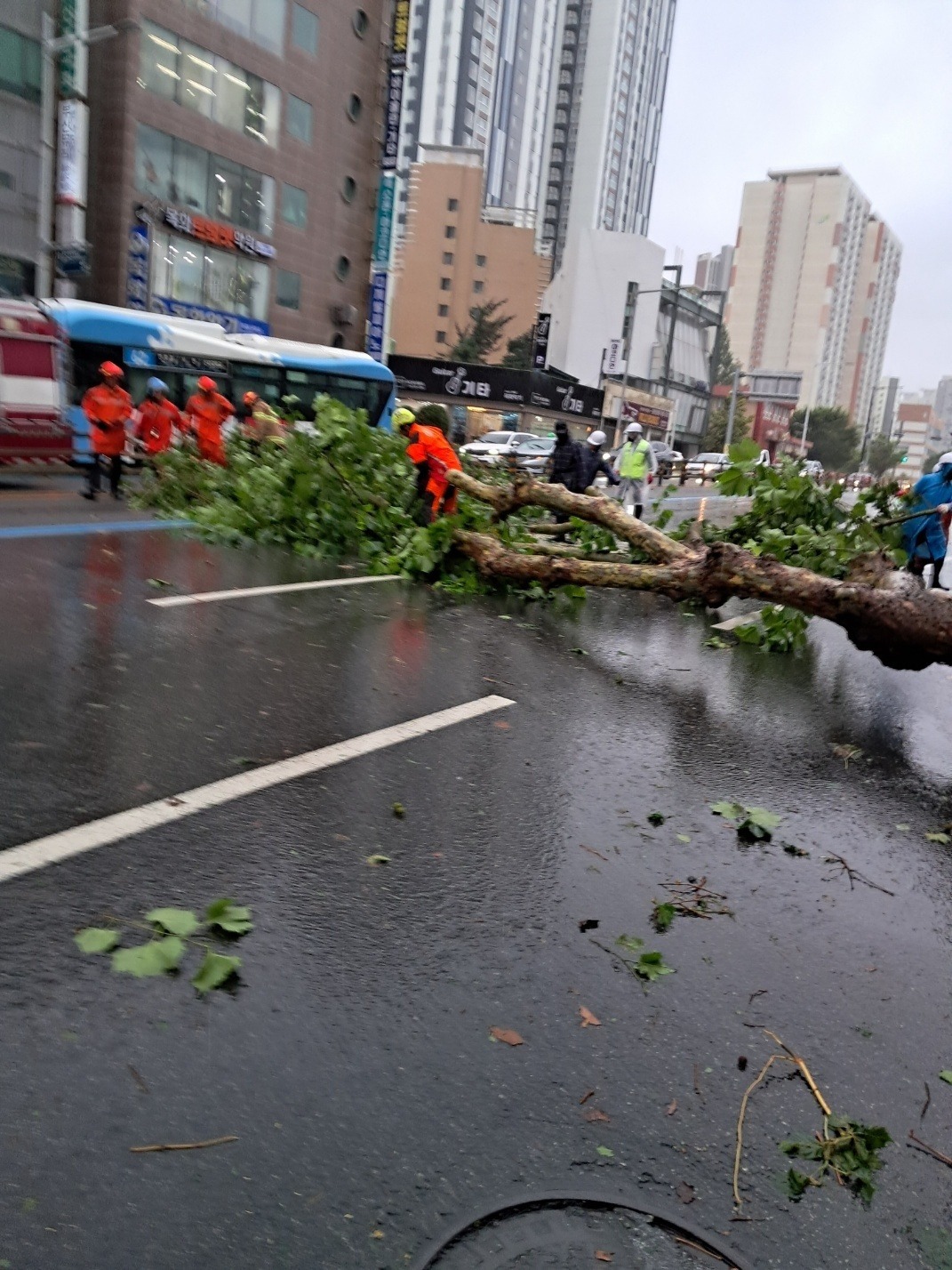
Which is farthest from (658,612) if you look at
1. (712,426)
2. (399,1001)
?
(712,426)

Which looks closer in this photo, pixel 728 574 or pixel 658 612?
pixel 728 574

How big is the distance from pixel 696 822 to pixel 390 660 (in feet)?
9.20

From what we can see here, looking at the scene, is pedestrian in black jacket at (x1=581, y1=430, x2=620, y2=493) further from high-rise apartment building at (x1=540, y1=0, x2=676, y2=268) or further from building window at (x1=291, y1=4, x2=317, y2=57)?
high-rise apartment building at (x1=540, y1=0, x2=676, y2=268)

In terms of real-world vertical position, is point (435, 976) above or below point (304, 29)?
below

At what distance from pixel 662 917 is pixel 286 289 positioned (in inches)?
1567

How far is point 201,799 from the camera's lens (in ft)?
13.4

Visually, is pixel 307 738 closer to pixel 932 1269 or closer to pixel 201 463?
pixel 932 1269

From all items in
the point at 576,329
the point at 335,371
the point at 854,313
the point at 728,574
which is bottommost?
the point at 728,574

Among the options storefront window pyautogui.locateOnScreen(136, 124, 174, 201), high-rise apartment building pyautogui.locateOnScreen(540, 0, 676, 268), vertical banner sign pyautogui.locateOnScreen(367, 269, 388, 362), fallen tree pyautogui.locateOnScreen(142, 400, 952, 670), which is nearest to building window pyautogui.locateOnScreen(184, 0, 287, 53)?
storefront window pyautogui.locateOnScreen(136, 124, 174, 201)

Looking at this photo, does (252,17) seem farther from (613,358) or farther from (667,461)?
(613,358)

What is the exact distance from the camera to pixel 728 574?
24.7ft

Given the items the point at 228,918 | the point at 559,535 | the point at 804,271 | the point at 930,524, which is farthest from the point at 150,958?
the point at 804,271

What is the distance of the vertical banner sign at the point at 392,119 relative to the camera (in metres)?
43.7

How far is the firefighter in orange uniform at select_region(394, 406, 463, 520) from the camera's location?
11000 millimetres
